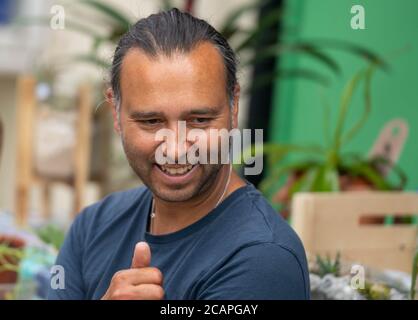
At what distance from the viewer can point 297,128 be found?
8.57 feet

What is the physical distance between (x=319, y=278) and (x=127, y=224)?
268 mm

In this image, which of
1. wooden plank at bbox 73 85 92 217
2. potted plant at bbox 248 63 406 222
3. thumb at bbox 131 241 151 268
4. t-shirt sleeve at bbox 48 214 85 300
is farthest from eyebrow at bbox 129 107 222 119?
wooden plank at bbox 73 85 92 217

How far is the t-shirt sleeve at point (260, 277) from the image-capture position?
0.69 metres

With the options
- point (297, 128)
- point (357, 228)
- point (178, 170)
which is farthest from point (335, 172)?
point (297, 128)

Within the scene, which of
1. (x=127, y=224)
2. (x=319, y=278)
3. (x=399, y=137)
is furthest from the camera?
(x=399, y=137)

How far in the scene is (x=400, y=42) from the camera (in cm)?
179

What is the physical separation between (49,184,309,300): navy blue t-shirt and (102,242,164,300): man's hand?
49 millimetres

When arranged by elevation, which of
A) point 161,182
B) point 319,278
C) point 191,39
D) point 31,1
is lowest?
point 319,278

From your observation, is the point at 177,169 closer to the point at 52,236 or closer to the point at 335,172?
the point at 52,236

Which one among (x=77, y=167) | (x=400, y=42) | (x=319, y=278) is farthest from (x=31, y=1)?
(x=319, y=278)

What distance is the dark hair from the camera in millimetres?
681

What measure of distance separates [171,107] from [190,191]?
0.28 feet

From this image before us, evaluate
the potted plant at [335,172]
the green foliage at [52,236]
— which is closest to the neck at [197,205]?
the green foliage at [52,236]

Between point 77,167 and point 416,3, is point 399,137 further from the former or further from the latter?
point 77,167
